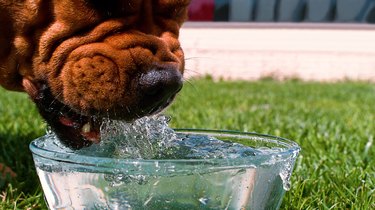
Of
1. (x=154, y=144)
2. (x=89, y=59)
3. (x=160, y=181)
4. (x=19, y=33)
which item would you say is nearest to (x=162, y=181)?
(x=160, y=181)

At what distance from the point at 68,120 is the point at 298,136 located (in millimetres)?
1676

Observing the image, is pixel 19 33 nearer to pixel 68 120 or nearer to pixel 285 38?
pixel 68 120

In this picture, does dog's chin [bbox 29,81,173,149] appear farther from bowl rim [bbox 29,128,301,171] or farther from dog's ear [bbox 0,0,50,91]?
bowl rim [bbox 29,128,301,171]

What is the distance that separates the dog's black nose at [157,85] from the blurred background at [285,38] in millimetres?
8948

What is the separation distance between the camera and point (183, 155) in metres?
1.87

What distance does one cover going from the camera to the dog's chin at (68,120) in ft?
6.90

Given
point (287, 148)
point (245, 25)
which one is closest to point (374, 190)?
point (287, 148)

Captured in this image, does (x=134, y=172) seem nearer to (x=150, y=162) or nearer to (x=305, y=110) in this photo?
(x=150, y=162)

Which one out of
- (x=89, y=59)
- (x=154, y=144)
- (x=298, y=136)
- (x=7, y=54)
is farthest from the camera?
(x=298, y=136)

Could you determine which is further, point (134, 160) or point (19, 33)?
point (19, 33)

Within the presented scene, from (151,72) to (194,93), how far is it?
479cm

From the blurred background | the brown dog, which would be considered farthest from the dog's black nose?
the blurred background

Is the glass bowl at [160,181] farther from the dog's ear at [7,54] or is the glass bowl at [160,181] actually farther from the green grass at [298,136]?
the dog's ear at [7,54]

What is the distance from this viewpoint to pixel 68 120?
7.22ft
